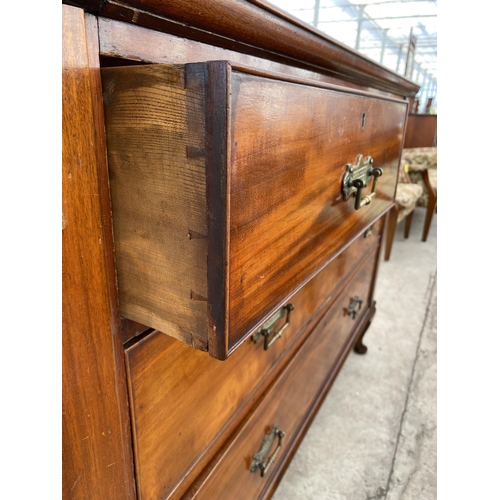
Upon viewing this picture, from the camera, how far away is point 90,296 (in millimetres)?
296

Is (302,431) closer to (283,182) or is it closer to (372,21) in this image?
(283,182)

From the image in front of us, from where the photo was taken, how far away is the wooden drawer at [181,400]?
362mm

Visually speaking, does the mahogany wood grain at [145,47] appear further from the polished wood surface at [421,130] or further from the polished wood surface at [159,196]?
the polished wood surface at [421,130]

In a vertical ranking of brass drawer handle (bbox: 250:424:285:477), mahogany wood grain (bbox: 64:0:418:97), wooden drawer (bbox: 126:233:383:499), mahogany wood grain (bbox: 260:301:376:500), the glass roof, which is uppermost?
the glass roof

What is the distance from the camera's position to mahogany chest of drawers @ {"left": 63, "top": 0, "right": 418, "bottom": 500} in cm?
25

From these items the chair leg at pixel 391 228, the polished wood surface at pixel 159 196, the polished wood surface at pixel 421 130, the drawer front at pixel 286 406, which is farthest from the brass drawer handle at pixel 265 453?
the polished wood surface at pixel 421 130

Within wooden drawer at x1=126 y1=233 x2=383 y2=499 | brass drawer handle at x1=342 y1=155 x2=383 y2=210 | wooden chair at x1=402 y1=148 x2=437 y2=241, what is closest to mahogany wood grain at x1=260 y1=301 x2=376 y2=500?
wooden drawer at x1=126 y1=233 x2=383 y2=499

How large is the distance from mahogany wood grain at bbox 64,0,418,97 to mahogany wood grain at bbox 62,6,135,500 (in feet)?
0.13

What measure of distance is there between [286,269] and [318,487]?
2.43 ft

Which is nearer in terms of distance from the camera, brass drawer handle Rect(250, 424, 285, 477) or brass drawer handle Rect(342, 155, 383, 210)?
brass drawer handle Rect(342, 155, 383, 210)

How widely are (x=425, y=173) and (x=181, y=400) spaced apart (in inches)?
100

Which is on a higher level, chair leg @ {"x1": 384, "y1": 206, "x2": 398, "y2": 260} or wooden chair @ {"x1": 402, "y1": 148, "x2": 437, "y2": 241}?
wooden chair @ {"x1": 402, "y1": 148, "x2": 437, "y2": 241}

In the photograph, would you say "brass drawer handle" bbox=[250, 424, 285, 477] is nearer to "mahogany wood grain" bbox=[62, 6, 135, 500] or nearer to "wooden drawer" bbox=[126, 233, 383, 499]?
"wooden drawer" bbox=[126, 233, 383, 499]

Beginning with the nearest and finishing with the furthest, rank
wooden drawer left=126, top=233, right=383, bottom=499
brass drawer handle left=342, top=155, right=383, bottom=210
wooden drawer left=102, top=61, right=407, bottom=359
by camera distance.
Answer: wooden drawer left=102, top=61, right=407, bottom=359 → wooden drawer left=126, top=233, right=383, bottom=499 → brass drawer handle left=342, top=155, right=383, bottom=210
